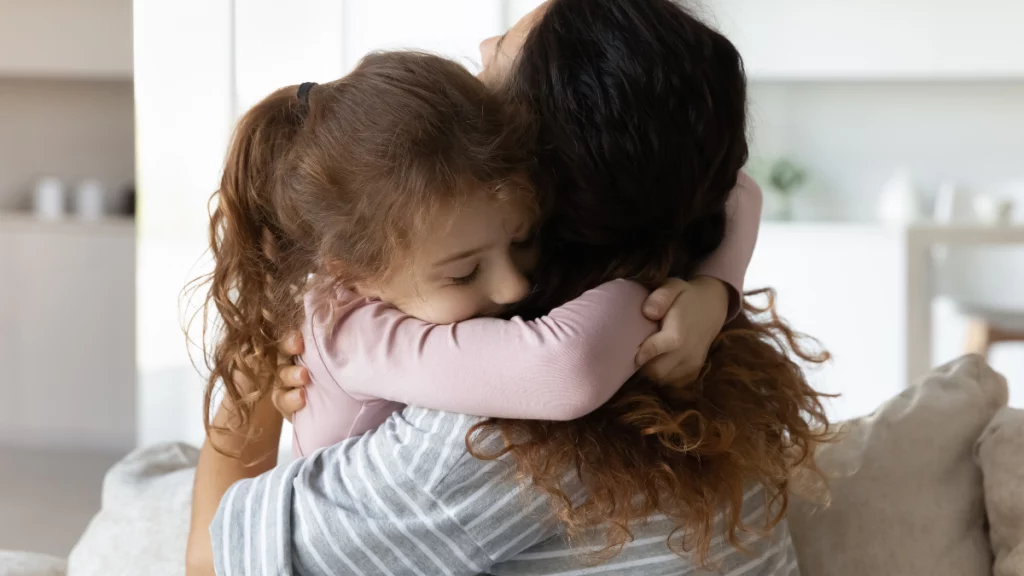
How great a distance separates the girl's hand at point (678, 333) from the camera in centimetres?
94

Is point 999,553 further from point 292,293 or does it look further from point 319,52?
point 319,52

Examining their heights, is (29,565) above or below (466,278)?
below

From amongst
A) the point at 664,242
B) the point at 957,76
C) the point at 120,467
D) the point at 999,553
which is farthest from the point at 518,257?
the point at 957,76

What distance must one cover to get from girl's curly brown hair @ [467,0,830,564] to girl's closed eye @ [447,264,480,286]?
0.20 ft

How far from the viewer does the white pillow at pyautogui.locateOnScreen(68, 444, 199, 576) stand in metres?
1.40

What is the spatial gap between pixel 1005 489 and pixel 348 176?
32.9 inches

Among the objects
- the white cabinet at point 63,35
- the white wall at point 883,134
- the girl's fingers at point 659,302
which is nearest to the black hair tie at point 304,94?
the girl's fingers at point 659,302

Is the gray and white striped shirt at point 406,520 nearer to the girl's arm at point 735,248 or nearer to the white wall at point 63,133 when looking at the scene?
the girl's arm at point 735,248

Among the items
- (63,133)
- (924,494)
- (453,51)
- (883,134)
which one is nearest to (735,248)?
(924,494)

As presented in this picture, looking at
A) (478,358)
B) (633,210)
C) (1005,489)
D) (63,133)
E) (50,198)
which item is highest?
(633,210)

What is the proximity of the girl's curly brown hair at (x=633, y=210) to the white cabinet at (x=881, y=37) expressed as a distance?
3081mm

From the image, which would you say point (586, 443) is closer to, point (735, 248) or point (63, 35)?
point (735, 248)

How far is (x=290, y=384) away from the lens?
42.8 inches

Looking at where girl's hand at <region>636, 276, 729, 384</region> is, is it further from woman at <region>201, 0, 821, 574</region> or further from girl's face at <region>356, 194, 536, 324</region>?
girl's face at <region>356, 194, 536, 324</region>
